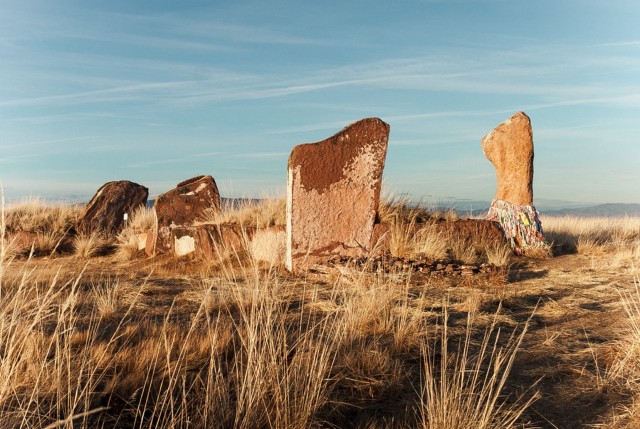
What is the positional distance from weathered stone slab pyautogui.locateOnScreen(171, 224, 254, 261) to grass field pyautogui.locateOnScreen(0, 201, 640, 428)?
38.5 inches

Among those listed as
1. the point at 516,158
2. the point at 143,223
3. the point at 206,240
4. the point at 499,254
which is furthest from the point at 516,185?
the point at 143,223

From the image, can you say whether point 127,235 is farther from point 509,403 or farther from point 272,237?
point 509,403

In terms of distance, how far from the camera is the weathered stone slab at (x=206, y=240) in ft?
26.8

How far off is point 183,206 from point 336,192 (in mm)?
4003

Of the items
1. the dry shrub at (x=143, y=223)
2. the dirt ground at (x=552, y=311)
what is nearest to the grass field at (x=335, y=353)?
the dirt ground at (x=552, y=311)

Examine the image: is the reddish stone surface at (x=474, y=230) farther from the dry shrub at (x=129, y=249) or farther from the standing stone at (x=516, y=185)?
the dry shrub at (x=129, y=249)

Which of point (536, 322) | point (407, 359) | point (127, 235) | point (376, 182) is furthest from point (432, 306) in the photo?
point (127, 235)

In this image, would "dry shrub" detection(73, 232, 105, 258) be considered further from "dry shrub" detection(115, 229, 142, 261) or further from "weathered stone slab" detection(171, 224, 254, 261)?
"weathered stone slab" detection(171, 224, 254, 261)

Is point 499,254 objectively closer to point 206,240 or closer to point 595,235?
point 206,240

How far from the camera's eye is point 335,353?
3.03 m

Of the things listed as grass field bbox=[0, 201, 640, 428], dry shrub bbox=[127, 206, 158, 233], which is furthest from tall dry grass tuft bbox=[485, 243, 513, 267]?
dry shrub bbox=[127, 206, 158, 233]

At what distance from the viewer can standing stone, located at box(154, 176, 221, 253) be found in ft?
31.6

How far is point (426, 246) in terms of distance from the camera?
7047 millimetres

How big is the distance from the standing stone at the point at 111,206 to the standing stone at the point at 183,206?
300 centimetres
